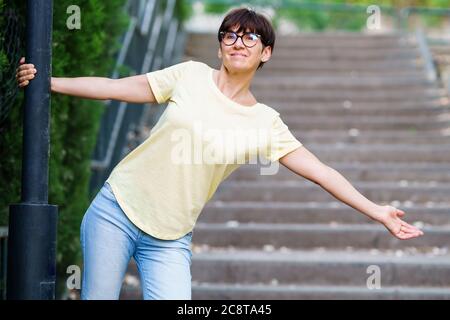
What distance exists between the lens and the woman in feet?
11.4

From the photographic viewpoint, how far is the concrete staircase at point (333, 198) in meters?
6.43

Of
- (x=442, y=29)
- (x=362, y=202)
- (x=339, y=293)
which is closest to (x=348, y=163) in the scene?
(x=339, y=293)

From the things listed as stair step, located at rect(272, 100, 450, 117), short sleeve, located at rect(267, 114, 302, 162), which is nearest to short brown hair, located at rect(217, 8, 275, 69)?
short sleeve, located at rect(267, 114, 302, 162)

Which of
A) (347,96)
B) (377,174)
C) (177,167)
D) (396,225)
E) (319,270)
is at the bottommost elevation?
(319,270)

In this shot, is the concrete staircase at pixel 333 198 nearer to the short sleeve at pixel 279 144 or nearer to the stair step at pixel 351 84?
the stair step at pixel 351 84

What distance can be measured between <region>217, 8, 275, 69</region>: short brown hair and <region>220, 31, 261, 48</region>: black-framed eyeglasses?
0.06ft

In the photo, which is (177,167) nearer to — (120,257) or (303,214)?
(120,257)

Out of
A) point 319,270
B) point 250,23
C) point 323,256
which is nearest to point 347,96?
point 323,256

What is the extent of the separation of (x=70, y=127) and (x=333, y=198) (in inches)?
124

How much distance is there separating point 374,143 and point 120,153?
2.92 meters

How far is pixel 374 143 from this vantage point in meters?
9.69

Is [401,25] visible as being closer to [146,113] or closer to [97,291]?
[146,113]

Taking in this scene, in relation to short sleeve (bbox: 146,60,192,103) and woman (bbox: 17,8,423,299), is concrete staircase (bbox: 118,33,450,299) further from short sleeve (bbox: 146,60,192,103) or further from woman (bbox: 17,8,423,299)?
short sleeve (bbox: 146,60,192,103)

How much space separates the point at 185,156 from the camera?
3453 mm
